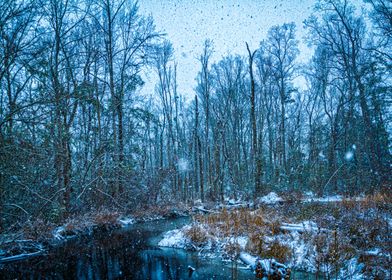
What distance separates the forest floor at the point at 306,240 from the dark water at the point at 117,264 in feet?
1.57

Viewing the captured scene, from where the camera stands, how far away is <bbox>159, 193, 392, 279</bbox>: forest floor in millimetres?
4994

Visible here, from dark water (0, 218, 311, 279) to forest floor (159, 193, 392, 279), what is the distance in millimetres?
478

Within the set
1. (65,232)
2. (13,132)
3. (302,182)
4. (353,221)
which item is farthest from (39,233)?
(302,182)

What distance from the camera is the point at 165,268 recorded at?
6344 millimetres

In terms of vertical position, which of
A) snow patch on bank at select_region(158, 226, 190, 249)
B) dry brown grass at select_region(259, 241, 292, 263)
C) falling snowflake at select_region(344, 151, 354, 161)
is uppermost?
falling snowflake at select_region(344, 151, 354, 161)

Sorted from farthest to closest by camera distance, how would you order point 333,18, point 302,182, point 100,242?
point 302,182 → point 333,18 → point 100,242

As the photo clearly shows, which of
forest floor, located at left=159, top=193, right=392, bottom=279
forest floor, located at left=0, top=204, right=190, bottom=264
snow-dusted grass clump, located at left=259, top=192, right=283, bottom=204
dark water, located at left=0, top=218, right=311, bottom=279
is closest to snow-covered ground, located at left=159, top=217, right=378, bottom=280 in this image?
forest floor, located at left=159, top=193, right=392, bottom=279

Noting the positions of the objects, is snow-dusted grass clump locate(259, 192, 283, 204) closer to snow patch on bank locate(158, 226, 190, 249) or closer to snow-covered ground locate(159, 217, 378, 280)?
snow-covered ground locate(159, 217, 378, 280)

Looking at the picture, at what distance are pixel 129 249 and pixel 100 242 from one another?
1544 millimetres

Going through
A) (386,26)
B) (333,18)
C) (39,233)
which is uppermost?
(333,18)

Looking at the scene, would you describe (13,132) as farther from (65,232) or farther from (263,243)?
(263,243)

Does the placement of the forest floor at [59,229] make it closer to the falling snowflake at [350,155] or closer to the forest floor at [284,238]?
the forest floor at [284,238]

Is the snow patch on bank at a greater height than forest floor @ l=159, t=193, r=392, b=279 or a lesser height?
lesser

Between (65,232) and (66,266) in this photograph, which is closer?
(66,266)
